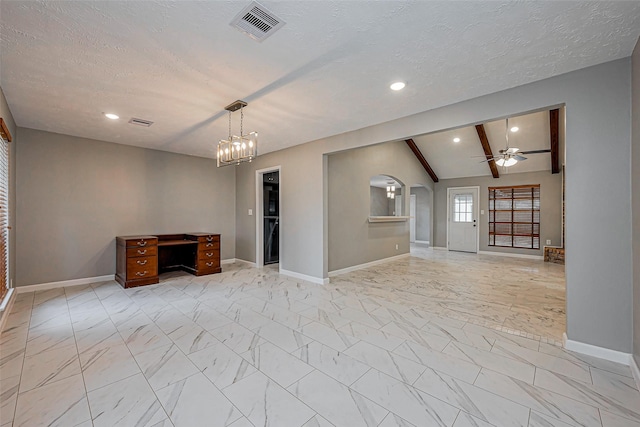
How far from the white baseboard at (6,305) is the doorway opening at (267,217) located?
362 cm

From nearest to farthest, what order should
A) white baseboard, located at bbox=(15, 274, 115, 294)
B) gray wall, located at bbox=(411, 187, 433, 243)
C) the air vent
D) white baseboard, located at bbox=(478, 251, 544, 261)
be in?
the air vent, white baseboard, located at bbox=(15, 274, 115, 294), white baseboard, located at bbox=(478, 251, 544, 261), gray wall, located at bbox=(411, 187, 433, 243)

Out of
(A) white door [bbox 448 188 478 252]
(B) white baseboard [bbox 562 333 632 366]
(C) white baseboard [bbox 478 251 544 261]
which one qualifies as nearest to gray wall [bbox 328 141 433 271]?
(A) white door [bbox 448 188 478 252]

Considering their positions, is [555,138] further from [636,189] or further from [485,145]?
[636,189]

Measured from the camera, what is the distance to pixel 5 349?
2383 mm

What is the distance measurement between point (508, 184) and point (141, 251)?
935 cm

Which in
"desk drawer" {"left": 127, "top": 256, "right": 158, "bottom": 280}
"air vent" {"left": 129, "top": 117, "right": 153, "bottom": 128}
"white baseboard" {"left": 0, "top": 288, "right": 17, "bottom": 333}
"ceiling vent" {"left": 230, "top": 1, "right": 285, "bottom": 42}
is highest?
"ceiling vent" {"left": 230, "top": 1, "right": 285, "bottom": 42}

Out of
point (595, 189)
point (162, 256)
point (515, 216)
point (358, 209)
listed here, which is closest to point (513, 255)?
point (515, 216)

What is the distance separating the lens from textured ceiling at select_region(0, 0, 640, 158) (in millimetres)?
1750

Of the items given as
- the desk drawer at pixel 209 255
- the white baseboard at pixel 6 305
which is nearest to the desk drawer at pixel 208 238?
the desk drawer at pixel 209 255

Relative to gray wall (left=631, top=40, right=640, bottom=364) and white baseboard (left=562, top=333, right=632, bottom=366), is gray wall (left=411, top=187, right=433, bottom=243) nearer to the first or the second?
white baseboard (left=562, top=333, right=632, bottom=366)

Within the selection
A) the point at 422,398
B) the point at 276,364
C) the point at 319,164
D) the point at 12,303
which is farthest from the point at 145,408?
the point at 319,164

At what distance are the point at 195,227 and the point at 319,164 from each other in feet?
10.6

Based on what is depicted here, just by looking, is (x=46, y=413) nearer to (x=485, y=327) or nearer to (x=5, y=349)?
(x=5, y=349)

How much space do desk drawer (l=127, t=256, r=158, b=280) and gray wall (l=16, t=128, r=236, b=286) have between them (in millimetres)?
829
